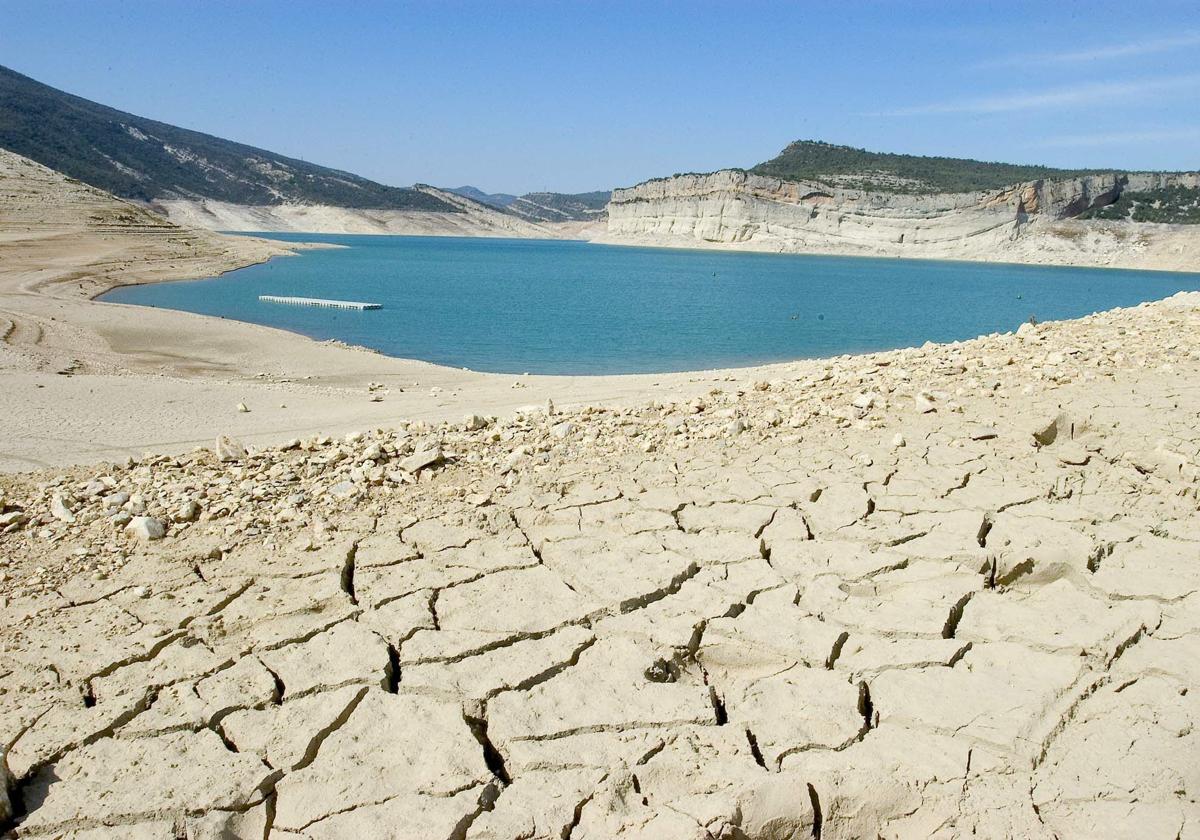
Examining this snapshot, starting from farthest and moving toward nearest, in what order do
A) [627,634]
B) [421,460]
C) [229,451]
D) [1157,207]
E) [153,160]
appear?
[153,160] → [1157,207] → [229,451] → [421,460] → [627,634]

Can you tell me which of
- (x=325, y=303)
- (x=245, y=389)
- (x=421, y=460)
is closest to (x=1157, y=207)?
(x=325, y=303)

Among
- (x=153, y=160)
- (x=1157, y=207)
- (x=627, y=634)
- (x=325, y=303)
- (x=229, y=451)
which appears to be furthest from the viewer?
(x=153, y=160)

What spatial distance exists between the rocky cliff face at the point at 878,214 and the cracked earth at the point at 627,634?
85014 millimetres

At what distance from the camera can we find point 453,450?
5.11m

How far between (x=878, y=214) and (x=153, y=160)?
95.7m

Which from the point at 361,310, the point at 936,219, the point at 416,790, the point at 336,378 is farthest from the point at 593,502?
the point at 936,219

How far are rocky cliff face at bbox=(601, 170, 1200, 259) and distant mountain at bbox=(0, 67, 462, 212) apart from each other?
64.2m

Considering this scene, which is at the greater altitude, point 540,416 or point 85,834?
point 540,416

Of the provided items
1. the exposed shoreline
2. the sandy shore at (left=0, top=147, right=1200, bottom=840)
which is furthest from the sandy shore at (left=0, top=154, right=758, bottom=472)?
the sandy shore at (left=0, top=147, right=1200, bottom=840)

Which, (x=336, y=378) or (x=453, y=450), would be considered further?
(x=336, y=378)

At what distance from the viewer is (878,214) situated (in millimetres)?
85125

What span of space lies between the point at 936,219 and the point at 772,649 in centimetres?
8828

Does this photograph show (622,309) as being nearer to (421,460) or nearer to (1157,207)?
(421,460)

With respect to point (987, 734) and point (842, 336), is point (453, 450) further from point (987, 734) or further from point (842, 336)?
point (842, 336)
